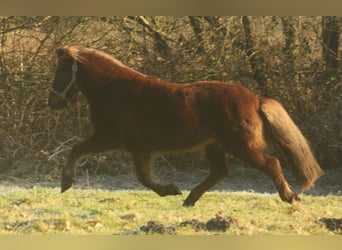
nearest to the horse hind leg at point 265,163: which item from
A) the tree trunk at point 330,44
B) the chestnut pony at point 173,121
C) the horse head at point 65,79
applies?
the chestnut pony at point 173,121

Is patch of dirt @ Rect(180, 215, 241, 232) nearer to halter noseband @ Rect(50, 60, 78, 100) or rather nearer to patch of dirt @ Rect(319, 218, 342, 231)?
patch of dirt @ Rect(319, 218, 342, 231)

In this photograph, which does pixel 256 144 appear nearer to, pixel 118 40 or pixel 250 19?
pixel 250 19

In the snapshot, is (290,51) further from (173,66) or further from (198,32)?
(173,66)

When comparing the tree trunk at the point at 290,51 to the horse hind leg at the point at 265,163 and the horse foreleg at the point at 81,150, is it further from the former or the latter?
the horse foreleg at the point at 81,150

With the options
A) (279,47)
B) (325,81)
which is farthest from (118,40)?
(325,81)

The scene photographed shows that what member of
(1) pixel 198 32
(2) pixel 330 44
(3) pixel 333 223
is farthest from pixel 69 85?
(3) pixel 333 223

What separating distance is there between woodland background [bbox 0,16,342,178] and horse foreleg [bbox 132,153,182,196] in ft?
0.31

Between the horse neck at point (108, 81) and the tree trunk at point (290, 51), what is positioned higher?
the tree trunk at point (290, 51)

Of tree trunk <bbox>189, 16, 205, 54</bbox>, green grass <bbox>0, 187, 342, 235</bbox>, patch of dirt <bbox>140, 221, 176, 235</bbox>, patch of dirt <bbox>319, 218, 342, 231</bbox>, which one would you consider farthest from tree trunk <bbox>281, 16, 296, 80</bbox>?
patch of dirt <bbox>140, 221, 176, 235</bbox>

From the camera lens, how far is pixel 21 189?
5180mm

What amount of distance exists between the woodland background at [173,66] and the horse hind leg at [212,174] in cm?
10

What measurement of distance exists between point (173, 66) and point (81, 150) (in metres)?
0.79

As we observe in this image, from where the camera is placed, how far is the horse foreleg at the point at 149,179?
16.7 feet

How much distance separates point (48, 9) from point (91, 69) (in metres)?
0.46
